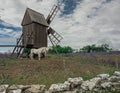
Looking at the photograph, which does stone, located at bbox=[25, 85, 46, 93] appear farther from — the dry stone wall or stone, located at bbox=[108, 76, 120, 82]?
stone, located at bbox=[108, 76, 120, 82]

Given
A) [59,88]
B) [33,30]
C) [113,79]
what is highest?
[33,30]

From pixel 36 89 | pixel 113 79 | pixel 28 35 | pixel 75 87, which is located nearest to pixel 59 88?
pixel 75 87

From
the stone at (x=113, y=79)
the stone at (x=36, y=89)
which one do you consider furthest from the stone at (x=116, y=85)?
the stone at (x=36, y=89)

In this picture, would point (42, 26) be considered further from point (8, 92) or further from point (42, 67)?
point (8, 92)

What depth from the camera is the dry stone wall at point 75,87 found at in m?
11.9

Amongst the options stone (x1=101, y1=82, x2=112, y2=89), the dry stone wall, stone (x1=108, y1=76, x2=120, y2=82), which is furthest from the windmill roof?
stone (x1=101, y1=82, x2=112, y2=89)

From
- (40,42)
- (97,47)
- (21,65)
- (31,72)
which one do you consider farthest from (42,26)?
(97,47)

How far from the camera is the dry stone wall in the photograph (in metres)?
11.9

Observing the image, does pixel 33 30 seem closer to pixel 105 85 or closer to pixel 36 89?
pixel 105 85

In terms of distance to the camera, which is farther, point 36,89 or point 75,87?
point 75,87

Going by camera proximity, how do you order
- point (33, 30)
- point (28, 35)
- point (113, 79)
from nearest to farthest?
point (113, 79) < point (33, 30) < point (28, 35)

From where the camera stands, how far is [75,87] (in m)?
12.9

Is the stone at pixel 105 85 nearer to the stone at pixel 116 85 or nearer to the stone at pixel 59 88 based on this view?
the stone at pixel 116 85

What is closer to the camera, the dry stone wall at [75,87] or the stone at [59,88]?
the dry stone wall at [75,87]
